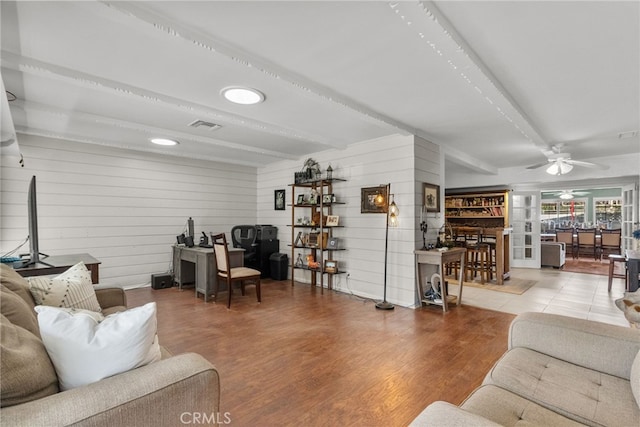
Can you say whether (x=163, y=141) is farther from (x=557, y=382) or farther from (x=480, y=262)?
(x=480, y=262)

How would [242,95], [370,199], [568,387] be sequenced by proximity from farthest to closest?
1. [370,199]
2. [242,95]
3. [568,387]

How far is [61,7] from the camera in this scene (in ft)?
5.77

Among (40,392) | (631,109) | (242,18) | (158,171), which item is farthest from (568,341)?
(158,171)

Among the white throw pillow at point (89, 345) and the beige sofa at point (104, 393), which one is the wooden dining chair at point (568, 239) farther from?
the white throw pillow at point (89, 345)

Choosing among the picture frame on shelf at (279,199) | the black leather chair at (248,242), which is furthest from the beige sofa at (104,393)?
the picture frame on shelf at (279,199)

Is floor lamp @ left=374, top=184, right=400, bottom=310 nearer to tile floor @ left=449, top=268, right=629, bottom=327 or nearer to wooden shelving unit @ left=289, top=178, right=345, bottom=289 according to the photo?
wooden shelving unit @ left=289, top=178, right=345, bottom=289

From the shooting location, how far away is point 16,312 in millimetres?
1380

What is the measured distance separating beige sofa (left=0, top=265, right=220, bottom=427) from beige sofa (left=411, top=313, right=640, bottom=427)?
2.58 ft

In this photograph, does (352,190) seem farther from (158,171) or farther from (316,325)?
(158,171)

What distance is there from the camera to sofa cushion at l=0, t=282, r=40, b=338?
1339 millimetres

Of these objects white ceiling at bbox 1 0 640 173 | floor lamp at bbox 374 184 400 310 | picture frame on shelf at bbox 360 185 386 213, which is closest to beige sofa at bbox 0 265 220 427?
white ceiling at bbox 1 0 640 173

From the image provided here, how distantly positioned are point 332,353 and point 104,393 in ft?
6.63

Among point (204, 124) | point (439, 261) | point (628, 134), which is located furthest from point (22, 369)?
point (628, 134)

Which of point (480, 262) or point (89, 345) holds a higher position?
point (89, 345)
